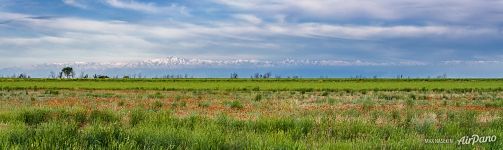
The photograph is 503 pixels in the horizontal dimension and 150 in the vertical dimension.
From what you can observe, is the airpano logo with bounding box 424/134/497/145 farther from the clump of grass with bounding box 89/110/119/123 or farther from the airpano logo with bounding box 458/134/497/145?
the clump of grass with bounding box 89/110/119/123

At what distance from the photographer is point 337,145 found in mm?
10328

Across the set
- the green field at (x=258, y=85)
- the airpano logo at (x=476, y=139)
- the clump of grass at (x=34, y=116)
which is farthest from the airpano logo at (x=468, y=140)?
the green field at (x=258, y=85)

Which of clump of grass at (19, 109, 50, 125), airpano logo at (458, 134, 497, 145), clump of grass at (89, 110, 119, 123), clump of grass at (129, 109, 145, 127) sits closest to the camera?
airpano logo at (458, 134, 497, 145)

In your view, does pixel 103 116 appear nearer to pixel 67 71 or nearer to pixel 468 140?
pixel 468 140

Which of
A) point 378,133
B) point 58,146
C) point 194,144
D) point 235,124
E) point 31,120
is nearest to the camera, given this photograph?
point 58,146

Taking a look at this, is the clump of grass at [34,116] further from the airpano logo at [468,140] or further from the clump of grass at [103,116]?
the airpano logo at [468,140]

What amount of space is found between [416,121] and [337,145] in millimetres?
6219

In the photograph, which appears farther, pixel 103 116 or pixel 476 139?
pixel 103 116

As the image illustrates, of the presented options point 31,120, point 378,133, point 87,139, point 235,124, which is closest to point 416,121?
point 378,133

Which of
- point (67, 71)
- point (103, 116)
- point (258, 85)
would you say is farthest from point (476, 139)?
point (67, 71)

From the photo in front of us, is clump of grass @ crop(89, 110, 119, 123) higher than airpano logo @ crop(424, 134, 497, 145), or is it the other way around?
clump of grass @ crop(89, 110, 119, 123)

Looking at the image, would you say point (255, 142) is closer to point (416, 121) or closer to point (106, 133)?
point (106, 133)

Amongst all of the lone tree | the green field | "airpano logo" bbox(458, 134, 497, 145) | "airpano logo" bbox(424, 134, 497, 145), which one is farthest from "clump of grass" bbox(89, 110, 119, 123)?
the lone tree

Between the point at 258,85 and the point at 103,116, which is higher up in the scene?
the point at 258,85
